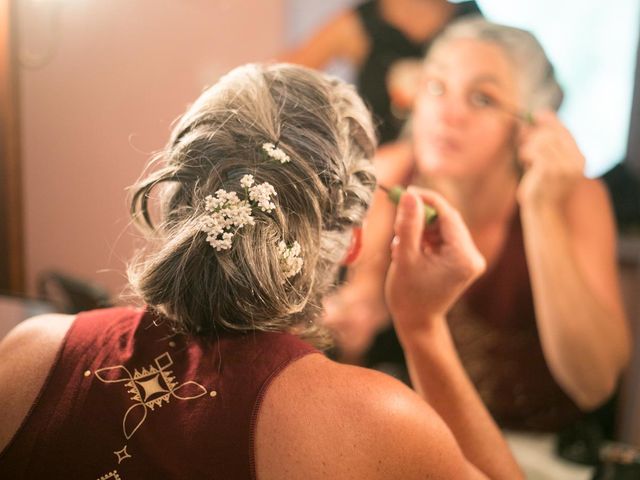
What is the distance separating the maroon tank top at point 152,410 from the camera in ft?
1.97

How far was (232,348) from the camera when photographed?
65 centimetres

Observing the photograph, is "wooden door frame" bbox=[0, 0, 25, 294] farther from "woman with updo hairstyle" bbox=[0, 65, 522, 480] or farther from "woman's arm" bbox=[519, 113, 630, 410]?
"woman's arm" bbox=[519, 113, 630, 410]

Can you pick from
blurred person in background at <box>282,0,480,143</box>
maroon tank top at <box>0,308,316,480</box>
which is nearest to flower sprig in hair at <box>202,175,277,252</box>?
maroon tank top at <box>0,308,316,480</box>

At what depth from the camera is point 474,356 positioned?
1.20 m

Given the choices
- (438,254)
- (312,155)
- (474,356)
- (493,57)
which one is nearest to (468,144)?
(493,57)

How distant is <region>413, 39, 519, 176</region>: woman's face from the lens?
112cm

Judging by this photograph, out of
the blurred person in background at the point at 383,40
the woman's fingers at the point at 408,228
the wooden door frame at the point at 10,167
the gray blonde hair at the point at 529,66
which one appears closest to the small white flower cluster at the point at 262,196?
the woman's fingers at the point at 408,228

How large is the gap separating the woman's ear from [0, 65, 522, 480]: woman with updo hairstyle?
0.16 ft

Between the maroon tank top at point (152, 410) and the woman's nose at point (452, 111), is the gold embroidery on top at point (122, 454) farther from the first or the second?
the woman's nose at point (452, 111)

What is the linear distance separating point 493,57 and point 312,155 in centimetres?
60

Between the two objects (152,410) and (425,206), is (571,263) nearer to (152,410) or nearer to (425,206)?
(425,206)

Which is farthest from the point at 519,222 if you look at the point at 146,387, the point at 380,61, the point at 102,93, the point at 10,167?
the point at 10,167

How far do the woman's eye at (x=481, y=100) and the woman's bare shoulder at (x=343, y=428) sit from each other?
2.22 feet

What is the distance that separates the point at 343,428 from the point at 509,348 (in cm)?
67
